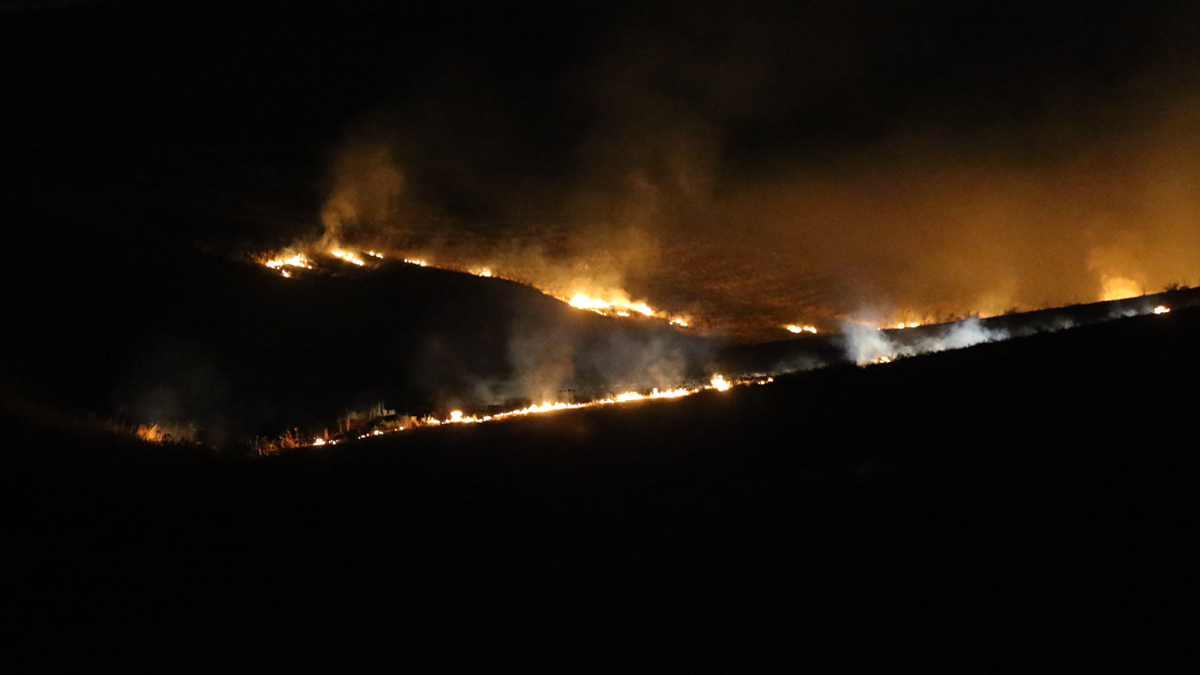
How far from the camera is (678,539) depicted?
19.4 feet

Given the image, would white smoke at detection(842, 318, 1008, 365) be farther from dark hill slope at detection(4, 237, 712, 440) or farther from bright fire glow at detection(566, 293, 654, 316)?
bright fire glow at detection(566, 293, 654, 316)

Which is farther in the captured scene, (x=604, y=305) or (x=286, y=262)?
(x=604, y=305)

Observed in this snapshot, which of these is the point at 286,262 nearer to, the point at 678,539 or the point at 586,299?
the point at 586,299

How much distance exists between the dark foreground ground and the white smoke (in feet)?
10.6

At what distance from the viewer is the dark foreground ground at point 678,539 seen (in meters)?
4.89

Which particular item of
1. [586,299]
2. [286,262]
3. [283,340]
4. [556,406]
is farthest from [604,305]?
[556,406]

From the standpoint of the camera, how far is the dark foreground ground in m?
4.89

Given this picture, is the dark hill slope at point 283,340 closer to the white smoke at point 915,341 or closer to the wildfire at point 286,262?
the wildfire at point 286,262

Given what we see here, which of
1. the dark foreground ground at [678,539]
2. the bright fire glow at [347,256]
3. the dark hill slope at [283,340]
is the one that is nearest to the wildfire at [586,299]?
the bright fire glow at [347,256]

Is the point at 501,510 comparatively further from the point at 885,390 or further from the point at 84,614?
the point at 885,390

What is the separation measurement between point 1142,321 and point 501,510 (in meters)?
7.19

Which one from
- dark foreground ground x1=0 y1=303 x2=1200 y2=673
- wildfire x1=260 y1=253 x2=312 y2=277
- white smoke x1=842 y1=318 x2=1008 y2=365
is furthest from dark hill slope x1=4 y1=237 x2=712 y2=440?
dark foreground ground x1=0 y1=303 x2=1200 y2=673

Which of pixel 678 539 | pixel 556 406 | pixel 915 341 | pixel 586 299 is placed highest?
pixel 586 299

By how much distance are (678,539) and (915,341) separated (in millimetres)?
7666
